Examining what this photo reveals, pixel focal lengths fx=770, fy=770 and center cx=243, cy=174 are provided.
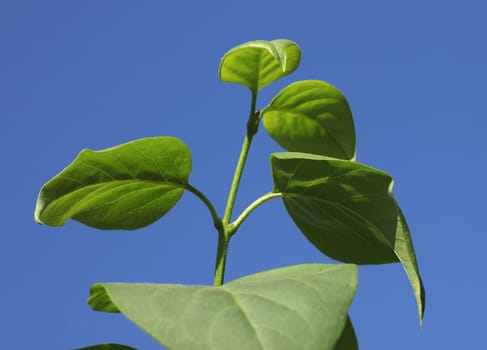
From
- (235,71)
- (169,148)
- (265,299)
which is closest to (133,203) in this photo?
(169,148)

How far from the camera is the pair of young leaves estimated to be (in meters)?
0.95

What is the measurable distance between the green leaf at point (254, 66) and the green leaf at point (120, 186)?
210 mm

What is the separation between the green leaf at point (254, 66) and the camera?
4.80 feet

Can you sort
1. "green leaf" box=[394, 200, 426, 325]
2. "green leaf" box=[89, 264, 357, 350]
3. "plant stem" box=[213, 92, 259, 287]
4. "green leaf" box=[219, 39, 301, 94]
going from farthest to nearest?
1. "green leaf" box=[219, 39, 301, 94]
2. "plant stem" box=[213, 92, 259, 287]
3. "green leaf" box=[394, 200, 426, 325]
4. "green leaf" box=[89, 264, 357, 350]

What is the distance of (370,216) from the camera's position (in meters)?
1.35

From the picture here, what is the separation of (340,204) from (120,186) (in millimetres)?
401

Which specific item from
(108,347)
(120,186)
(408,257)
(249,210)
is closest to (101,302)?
(108,347)

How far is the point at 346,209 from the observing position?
1.38 meters

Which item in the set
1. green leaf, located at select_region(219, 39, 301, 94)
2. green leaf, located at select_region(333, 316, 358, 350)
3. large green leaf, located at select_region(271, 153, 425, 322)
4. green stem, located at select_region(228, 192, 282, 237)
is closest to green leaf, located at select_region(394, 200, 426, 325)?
large green leaf, located at select_region(271, 153, 425, 322)

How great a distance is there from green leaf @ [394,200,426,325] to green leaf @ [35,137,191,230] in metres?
0.39

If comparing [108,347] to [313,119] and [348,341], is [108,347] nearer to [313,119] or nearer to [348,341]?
[348,341]

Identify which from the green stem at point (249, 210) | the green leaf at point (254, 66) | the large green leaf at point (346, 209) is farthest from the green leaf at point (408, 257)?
the green leaf at point (254, 66)

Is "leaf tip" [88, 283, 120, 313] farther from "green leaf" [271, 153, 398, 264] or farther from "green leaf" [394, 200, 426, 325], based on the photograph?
"green leaf" [394, 200, 426, 325]

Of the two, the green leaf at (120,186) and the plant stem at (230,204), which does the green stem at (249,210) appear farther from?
the green leaf at (120,186)
